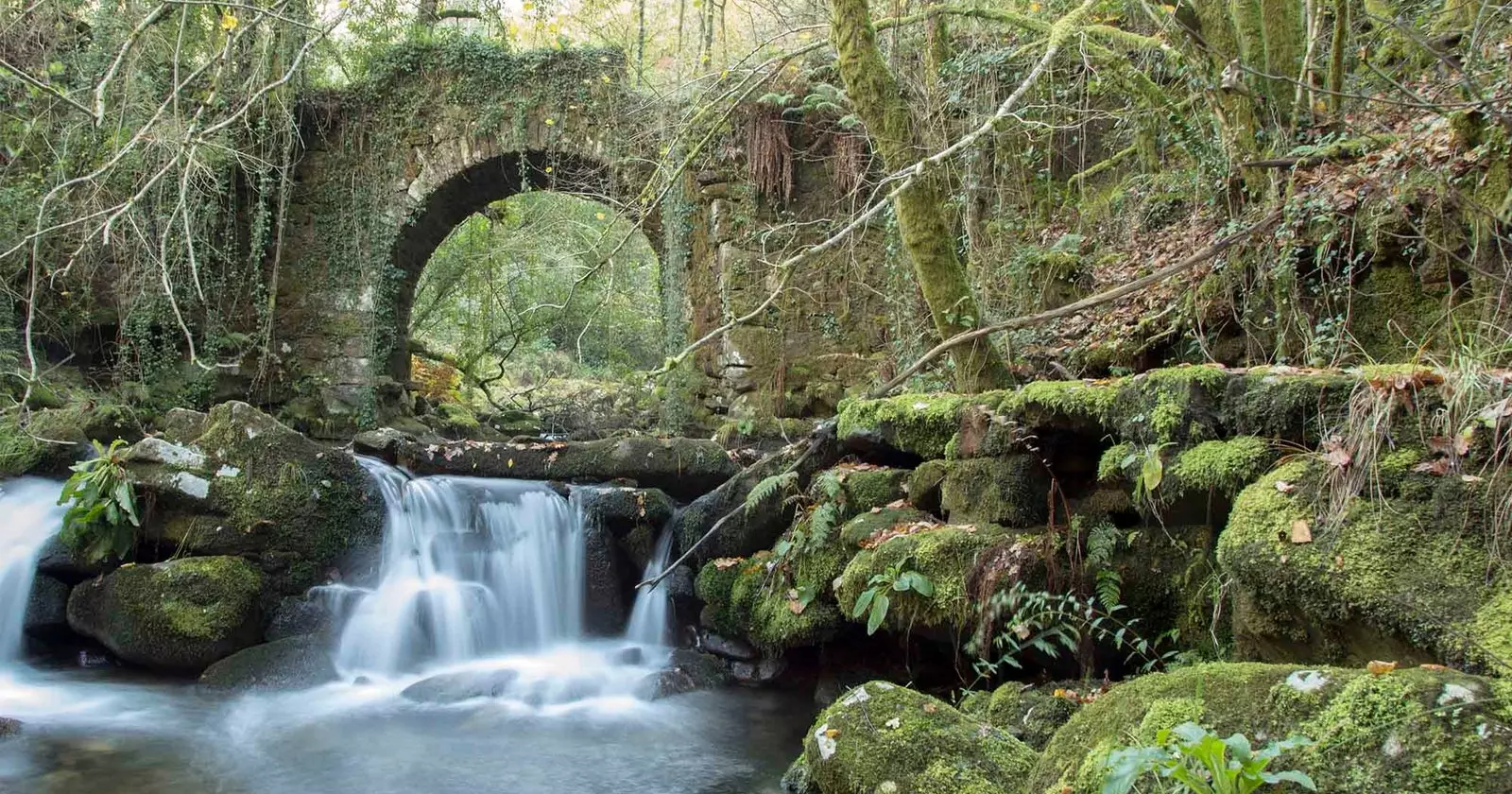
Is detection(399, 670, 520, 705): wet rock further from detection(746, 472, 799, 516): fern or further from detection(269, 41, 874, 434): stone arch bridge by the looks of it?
detection(269, 41, 874, 434): stone arch bridge

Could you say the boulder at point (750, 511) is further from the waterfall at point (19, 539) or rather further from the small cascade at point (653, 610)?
the waterfall at point (19, 539)

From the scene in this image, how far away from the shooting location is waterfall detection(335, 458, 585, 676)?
247 inches

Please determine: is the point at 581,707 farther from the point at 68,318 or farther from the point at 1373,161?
the point at 68,318

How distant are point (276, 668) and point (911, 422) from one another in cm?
417

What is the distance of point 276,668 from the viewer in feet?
18.7

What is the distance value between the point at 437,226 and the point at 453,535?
6445 mm

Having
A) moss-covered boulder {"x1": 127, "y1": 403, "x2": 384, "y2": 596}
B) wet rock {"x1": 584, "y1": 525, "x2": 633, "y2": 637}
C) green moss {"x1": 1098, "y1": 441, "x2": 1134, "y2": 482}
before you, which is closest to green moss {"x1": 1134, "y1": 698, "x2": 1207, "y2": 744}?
green moss {"x1": 1098, "y1": 441, "x2": 1134, "y2": 482}

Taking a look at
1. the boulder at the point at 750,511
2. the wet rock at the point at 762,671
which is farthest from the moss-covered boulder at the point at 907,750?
the boulder at the point at 750,511

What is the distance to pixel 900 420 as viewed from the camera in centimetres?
536

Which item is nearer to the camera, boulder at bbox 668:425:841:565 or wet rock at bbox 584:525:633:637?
boulder at bbox 668:425:841:565

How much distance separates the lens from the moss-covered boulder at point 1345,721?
1.87m

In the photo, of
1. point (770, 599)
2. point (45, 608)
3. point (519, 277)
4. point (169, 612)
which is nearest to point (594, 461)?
point (770, 599)

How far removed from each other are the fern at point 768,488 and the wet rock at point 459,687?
6.08 feet

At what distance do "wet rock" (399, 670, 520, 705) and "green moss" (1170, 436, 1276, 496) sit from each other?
4087 mm
